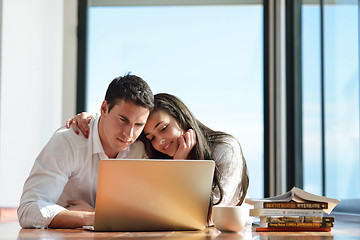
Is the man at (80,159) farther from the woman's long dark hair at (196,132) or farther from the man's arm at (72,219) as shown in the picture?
the woman's long dark hair at (196,132)

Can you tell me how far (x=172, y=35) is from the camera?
4758 millimetres

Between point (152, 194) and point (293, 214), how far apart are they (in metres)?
0.47

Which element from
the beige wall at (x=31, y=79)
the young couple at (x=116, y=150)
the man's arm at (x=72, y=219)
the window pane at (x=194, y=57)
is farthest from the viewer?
the window pane at (x=194, y=57)

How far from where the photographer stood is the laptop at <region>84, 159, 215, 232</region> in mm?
1880

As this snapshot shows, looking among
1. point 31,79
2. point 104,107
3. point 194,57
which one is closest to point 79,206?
Result: point 104,107

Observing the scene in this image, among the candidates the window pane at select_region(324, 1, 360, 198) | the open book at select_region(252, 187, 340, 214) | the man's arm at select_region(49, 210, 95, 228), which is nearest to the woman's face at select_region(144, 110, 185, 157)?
the man's arm at select_region(49, 210, 95, 228)

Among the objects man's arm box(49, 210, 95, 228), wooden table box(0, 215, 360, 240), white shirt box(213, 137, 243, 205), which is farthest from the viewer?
white shirt box(213, 137, 243, 205)

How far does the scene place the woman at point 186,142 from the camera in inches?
98.8

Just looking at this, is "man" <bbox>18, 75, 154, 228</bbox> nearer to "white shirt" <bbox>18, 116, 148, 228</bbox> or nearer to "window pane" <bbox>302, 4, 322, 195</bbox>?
"white shirt" <bbox>18, 116, 148, 228</bbox>

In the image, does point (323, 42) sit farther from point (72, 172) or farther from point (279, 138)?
point (72, 172)

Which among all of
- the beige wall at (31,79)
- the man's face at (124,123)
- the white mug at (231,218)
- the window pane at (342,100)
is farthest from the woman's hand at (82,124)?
the window pane at (342,100)

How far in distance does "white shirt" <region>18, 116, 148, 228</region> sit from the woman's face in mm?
103

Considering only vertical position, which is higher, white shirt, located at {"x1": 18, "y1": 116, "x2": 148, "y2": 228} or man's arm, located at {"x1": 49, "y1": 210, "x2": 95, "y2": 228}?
white shirt, located at {"x1": 18, "y1": 116, "x2": 148, "y2": 228}

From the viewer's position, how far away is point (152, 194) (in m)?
1.93
